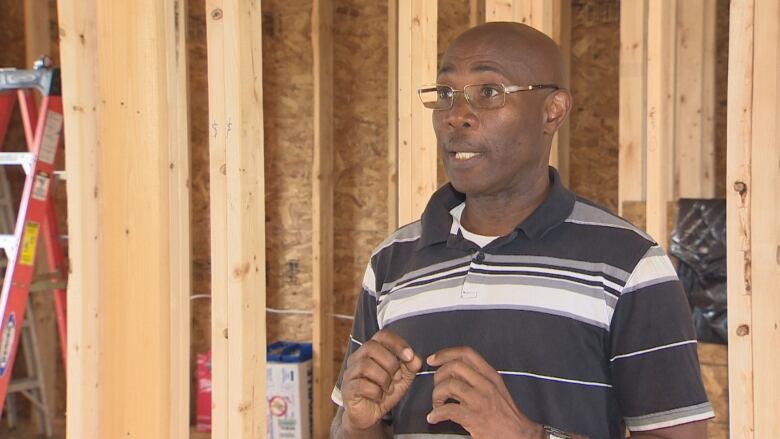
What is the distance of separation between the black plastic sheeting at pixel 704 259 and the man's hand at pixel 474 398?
107 inches

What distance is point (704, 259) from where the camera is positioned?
3.65m

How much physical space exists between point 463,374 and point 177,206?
37.4 inches

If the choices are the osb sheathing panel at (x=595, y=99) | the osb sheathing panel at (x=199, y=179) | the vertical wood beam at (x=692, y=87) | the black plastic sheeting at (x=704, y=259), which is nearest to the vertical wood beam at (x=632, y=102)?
the black plastic sheeting at (x=704, y=259)

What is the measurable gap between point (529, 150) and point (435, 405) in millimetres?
517

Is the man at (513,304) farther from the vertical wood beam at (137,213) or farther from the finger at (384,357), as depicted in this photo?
the vertical wood beam at (137,213)

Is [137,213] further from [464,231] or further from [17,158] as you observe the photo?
[17,158]

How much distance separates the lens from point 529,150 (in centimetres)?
146

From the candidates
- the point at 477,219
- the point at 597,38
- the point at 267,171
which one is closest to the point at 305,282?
the point at 267,171

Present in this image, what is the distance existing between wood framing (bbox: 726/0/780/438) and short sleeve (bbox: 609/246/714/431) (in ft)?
2.68

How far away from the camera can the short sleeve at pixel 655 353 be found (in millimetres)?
1231

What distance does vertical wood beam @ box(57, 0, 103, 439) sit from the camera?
6.31 ft

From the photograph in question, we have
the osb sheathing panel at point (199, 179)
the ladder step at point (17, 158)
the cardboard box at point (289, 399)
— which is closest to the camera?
the ladder step at point (17, 158)

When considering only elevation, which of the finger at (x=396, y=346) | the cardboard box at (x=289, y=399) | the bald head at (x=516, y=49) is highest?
the bald head at (x=516, y=49)

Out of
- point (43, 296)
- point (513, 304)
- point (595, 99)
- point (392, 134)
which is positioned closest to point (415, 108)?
point (513, 304)
